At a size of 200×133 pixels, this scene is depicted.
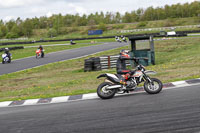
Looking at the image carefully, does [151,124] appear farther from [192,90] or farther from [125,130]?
[192,90]

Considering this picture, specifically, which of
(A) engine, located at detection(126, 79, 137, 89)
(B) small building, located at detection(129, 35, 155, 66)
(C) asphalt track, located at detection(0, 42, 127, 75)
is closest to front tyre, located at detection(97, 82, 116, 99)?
(A) engine, located at detection(126, 79, 137, 89)

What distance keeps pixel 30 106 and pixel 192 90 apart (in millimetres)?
4845

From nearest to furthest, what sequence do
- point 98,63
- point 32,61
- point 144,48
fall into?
point 98,63
point 144,48
point 32,61

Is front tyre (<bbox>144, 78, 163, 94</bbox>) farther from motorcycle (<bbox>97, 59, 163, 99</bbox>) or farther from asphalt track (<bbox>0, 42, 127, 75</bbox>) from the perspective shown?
asphalt track (<bbox>0, 42, 127, 75</bbox>)

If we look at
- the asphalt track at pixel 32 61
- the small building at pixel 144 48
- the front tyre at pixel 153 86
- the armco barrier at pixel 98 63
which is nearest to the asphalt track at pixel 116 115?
the front tyre at pixel 153 86

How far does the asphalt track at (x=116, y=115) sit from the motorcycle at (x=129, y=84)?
211 mm

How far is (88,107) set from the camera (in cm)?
759

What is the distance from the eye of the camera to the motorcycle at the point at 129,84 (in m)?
8.55

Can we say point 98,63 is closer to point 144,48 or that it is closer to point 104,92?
point 144,48

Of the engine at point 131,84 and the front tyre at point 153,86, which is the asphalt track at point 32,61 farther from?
the front tyre at point 153,86

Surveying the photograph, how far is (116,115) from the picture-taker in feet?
21.2

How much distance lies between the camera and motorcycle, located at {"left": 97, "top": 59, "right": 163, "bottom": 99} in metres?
8.55

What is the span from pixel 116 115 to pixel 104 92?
217 centimetres

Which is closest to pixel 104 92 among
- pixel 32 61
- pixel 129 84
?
pixel 129 84
